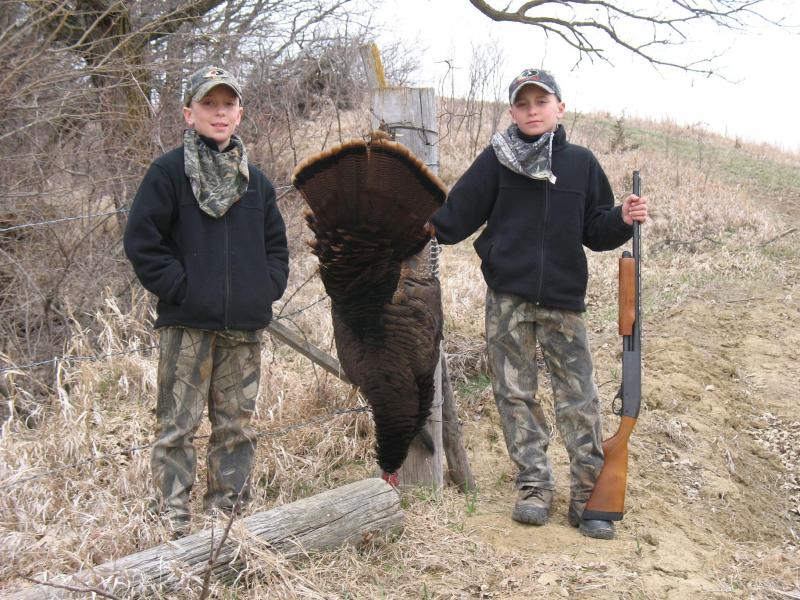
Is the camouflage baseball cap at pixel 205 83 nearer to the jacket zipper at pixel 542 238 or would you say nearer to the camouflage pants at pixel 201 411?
the camouflage pants at pixel 201 411

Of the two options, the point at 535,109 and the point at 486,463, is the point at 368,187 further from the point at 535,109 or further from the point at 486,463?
the point at 486,463

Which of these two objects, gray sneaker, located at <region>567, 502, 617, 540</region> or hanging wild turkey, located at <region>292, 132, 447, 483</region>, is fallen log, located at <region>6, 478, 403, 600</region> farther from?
gray sneaker, located at <region>567, 502, 617, 540</region>

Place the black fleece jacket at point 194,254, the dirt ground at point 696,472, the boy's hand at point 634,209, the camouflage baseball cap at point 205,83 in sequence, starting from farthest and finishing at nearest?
the boy's hand at point 634,209
the dirt ground at point 696,472
the camouflage baseball cap at point 205,83
the black fleece jacket at point 194,254

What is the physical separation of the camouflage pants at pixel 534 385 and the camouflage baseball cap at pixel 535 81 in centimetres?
110

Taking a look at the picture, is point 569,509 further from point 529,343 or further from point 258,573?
point 258,573

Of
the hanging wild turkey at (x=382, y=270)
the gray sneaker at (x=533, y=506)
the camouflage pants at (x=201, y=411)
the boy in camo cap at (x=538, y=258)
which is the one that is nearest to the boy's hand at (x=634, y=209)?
the boy in camo cap at (x=538, y=258)

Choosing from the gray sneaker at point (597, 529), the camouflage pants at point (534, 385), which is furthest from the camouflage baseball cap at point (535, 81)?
the gray sneaker at point (597, 529)

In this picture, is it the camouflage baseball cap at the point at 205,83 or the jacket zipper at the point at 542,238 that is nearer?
the camouflage baseball cap at the point at 205,83

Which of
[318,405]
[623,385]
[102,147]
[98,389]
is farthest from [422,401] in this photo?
[102,147]

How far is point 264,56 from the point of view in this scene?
971 cm

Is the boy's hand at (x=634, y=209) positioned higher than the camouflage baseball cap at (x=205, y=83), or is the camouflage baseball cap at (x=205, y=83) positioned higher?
the camouflage baseball cap at (x=205, y=83)

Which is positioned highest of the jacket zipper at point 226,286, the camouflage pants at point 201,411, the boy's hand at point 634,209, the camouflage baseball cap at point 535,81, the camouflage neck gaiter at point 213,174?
the camouflage baseball cap at point 535,81

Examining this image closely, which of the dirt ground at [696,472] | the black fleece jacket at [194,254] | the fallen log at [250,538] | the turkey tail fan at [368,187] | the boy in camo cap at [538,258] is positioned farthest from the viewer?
the boy in camo cap at [538,258]

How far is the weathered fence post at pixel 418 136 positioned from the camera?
166 inches
